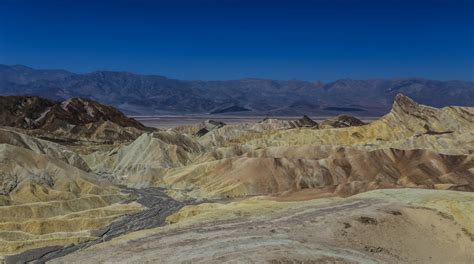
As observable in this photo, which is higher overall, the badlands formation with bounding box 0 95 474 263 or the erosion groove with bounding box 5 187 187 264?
the badlands formation with bounding box 0 95 474 263

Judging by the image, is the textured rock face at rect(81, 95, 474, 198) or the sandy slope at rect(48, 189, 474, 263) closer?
the sandy slope at rect(48, 189, 474, 263)

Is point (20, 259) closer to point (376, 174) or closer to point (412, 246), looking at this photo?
point (412, 246)

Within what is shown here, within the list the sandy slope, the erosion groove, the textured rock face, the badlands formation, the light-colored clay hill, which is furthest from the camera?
the textured rock face

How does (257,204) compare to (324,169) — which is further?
(324,169)

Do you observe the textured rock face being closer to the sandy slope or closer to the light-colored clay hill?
the light-colored clay hill

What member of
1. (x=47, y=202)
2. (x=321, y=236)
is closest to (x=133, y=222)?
(x=47, y=202)

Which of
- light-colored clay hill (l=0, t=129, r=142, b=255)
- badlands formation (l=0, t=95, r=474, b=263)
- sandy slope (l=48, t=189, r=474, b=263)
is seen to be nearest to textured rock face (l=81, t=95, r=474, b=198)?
badlands formation (l=0, t=95, r=474, b=263)

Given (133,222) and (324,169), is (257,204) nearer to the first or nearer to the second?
(133,222)

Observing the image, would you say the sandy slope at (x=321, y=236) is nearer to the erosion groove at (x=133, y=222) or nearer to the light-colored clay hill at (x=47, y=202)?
the erosion groove at (x=133, y=222)
